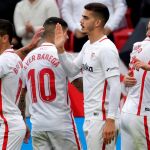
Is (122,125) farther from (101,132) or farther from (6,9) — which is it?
(6,9)

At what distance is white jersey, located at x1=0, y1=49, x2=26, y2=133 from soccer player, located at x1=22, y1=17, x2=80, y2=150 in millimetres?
577

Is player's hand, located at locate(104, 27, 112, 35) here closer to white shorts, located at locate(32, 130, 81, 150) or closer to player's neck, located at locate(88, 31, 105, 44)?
white shorts, located at locate(32, 130, 81, 150)

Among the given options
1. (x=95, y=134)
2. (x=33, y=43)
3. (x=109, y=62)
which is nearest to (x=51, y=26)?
(x=33, y=43)

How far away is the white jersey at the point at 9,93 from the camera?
27.7 ft

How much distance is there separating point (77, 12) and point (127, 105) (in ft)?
13.7

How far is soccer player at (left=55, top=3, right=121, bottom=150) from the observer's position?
8.40 metres

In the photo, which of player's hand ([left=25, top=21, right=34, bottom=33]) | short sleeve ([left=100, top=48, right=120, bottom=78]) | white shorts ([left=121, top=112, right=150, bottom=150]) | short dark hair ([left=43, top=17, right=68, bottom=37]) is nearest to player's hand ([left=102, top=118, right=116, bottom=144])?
white shorts ([left=121, top=112, right=150, bottom=150])

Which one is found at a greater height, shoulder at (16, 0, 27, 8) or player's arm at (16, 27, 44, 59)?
shoulder at (16, 0, 27, 8)

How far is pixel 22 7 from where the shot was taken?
42.8 feet

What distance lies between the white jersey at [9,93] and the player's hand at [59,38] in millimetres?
468

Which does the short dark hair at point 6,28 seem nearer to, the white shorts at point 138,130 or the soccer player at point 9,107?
the soccer player at point 9,107

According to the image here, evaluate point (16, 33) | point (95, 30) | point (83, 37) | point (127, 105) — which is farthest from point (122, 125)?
point (16, 33)

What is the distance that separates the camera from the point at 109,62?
8.42 metres

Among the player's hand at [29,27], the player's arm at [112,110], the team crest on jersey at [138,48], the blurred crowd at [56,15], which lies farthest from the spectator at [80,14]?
the player's arm at [112,110]
